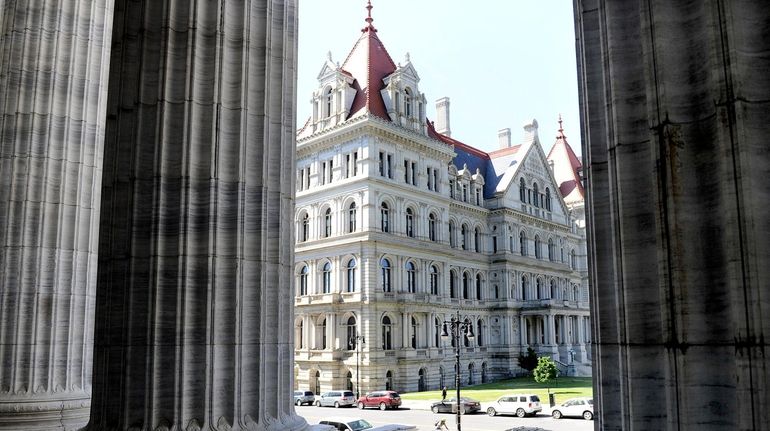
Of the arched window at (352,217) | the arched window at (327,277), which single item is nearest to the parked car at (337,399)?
the arched window at (327,277)

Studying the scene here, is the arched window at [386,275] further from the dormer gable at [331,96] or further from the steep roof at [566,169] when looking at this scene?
the steep roof at [566,169]

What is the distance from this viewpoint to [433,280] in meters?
49.8

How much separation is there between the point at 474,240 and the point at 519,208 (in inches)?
231

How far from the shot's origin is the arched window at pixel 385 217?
45.5m

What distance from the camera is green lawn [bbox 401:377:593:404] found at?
4072cm

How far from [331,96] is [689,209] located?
4480cm

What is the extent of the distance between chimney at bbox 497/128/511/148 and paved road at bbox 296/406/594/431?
36864mm

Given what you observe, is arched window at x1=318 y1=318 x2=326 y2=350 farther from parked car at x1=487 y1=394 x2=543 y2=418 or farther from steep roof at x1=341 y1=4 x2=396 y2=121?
parked car at x1=487 y1=394 x2=543 y2=418

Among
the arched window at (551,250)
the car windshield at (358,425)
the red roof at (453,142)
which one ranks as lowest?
the car windshield at (358,425)

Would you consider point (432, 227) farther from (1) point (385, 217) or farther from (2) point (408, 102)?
(2) point (408, 102)

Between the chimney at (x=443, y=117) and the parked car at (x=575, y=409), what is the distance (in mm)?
31648

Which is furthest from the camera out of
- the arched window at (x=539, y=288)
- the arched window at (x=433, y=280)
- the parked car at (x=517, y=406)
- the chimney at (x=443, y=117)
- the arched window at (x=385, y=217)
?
the arched window at (x=539, y=288)

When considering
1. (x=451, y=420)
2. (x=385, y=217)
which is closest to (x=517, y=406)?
(x=451, y=420)

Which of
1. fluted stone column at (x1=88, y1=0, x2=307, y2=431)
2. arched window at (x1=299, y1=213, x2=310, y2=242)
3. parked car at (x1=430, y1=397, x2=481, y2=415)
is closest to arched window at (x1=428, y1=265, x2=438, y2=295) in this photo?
arched window at (x1=299, y1=213, x2=310, y2=242)
